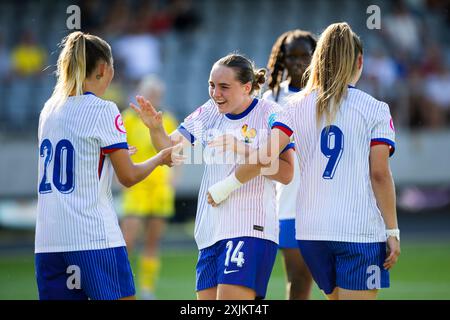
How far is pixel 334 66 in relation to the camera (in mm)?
5645

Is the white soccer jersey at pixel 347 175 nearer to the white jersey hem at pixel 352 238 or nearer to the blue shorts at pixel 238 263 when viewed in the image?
the white jersey hem at pixel 352 238

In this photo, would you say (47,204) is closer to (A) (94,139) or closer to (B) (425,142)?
(A) (94,139)

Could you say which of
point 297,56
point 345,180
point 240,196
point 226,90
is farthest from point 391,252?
point 297,56

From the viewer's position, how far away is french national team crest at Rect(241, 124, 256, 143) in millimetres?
5980

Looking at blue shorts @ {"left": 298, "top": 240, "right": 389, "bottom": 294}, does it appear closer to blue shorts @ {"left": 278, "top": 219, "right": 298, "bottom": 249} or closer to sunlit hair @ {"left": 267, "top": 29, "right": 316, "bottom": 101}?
blue shorts @ {"left": 278, "top": 219, "right": 298, "bottom": 249}

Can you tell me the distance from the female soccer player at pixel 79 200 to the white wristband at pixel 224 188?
0.63 metres

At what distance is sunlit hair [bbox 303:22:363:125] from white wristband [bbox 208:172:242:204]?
2.37 ft

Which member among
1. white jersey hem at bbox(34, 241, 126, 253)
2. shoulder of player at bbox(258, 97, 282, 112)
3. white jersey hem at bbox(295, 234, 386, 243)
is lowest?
white jersey hem at bbox(34, 241, 126, 253)

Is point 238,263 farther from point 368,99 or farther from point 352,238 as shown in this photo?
point 368,99

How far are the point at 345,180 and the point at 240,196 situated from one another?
2.66ft

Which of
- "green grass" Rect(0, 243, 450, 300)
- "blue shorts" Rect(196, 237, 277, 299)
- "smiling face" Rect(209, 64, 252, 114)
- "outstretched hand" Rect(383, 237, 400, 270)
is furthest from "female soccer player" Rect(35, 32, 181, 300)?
"green grass" Rect(0, 243, 450, 300)

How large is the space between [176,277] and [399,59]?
9.16m

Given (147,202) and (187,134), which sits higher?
(187,134)

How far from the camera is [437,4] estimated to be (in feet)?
71.4
